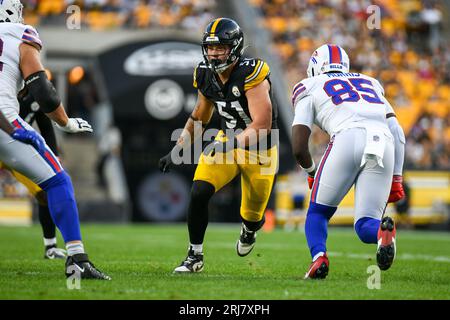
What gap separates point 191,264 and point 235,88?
138 cm

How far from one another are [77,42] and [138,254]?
32.0ft

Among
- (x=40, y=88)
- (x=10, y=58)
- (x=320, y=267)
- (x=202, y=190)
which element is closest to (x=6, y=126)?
(x=40, y=88)

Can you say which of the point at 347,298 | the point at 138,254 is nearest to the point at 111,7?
the point at 138,254

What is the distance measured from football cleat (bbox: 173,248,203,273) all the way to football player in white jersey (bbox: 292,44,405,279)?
0.94m

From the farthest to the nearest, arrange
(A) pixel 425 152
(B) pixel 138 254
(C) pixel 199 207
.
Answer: (A) pixel 425 152 < (B) pixel 138 254 < (C) pixel 199 207

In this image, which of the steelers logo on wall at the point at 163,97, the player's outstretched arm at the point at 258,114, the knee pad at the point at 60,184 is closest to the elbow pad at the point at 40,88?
the knee pad at the point at 60,184

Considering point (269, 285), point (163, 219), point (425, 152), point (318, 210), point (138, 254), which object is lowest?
point (163, 219)

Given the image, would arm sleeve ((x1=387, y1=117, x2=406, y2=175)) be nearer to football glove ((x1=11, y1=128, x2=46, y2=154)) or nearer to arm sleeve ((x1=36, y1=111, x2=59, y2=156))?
football glove ((x1=11, y1=128, x2=46, y2=154))

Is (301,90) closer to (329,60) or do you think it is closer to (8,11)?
(329,60)

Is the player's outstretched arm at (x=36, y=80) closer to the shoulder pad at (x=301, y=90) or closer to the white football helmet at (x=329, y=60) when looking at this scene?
the shoulder pad at (x=301, y=90)

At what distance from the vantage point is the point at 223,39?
6258mm

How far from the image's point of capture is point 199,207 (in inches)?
247

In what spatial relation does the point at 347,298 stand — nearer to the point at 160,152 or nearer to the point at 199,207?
the point at 199,207

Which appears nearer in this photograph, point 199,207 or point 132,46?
point 199,207
